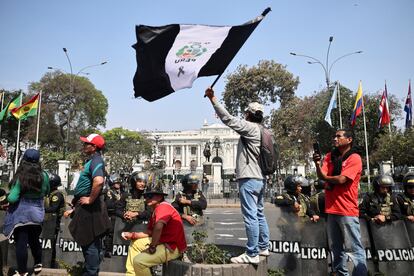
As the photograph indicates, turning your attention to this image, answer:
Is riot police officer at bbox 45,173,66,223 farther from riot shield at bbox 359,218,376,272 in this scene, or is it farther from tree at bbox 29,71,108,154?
tree at bbox 29,71,108,154

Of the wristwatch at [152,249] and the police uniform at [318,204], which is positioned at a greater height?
the police uniform at [318,204]

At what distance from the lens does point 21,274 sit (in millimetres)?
4633

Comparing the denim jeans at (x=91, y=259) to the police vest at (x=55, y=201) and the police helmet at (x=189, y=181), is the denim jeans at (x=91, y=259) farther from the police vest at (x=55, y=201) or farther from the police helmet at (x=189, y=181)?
the police helmet at (x=189, y=181)

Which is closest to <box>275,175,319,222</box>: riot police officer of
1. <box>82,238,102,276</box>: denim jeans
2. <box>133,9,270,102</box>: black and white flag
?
<box>133,9,270,102</box>: black and white flag

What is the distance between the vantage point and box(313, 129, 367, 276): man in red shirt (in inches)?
157

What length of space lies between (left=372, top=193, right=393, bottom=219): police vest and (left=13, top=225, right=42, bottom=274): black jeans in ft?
14.7

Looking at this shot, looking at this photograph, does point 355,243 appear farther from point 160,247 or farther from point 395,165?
point 395,165

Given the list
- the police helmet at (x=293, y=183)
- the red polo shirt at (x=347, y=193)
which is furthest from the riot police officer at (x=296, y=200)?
the red polo shirt at (x=347, y=193)

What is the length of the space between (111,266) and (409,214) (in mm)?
4259

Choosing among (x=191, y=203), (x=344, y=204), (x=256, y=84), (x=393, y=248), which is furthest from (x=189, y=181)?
(x=256, y=84)

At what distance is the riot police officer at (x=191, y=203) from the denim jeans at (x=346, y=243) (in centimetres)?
195

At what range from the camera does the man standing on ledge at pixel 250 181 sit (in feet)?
12.2

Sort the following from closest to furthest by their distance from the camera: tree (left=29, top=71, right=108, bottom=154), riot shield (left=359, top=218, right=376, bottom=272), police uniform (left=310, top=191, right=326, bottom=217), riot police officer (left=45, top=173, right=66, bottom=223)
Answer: riot shield (left=359, top=218, right=376, bottom=272), police uniform (left=310, top=191, right=326, bottom=217), riot police officer (left=45, top=173, right=66, bottom=223), tree (left=29, top=71, right=108, bottom=154)

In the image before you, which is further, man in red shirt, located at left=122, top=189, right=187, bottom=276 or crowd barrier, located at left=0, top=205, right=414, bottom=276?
crowd barrier, located at left=0, top=205, right=414, bottom=276
